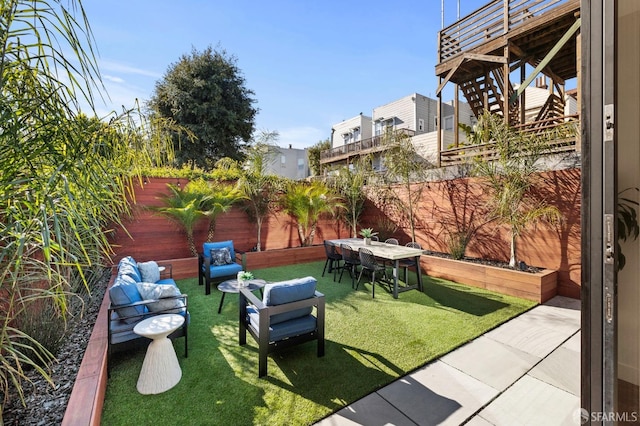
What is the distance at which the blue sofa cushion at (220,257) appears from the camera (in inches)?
226

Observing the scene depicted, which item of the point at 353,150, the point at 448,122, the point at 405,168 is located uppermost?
the point at 448,122

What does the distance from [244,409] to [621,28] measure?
3.17m

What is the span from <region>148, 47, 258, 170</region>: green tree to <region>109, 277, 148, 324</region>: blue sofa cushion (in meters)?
9.01

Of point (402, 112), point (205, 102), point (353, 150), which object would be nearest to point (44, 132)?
point (205, 102)

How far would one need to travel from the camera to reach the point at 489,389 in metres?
2.60

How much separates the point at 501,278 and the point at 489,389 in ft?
10.8

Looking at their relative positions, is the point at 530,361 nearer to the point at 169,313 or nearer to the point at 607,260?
the point at 607,260

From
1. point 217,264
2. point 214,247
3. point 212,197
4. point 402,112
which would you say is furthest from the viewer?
point 402,112

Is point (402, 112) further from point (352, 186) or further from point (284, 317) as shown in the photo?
point (284, 317)

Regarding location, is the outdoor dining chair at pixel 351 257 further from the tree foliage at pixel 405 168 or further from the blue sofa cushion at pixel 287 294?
the blue sofa cushion at pixel 287 294

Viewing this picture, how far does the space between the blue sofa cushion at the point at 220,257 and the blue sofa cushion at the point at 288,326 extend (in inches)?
109

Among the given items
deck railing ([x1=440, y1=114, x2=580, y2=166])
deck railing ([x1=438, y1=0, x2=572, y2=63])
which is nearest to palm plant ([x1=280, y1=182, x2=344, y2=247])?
deck railing ([x1=440, y1=114, x2=580, y2=166])

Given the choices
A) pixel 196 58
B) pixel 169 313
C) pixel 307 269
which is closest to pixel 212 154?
pixel 196 58

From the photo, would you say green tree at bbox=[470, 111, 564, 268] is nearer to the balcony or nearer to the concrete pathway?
the concrete pathway
